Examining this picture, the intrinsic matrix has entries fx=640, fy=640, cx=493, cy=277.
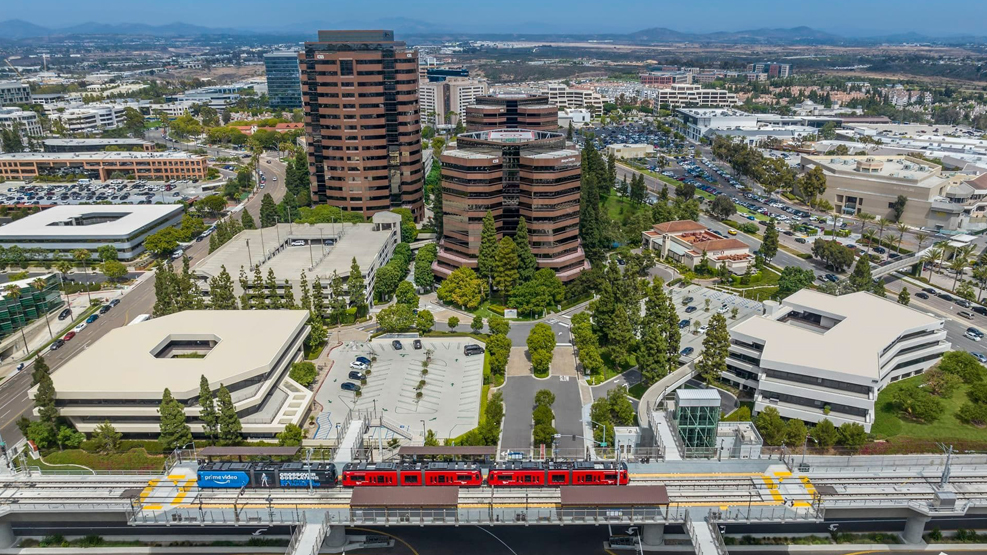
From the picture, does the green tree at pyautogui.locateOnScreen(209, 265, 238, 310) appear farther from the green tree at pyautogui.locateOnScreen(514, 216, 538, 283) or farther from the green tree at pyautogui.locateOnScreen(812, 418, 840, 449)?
the green tree at pyautogui.locateOnScreen(812, 418, 840, 449)

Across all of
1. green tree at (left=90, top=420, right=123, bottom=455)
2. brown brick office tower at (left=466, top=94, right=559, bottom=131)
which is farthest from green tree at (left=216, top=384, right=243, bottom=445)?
brown brick office tower at (left=466, top=94, right=559, bottom=131)

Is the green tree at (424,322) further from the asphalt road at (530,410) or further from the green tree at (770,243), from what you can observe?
the green tree at (770,243)

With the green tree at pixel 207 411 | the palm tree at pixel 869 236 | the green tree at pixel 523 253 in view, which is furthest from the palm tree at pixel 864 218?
the green tree at pixel 207 411

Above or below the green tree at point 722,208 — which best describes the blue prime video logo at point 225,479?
below

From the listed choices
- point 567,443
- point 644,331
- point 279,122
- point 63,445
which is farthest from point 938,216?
point 279,122

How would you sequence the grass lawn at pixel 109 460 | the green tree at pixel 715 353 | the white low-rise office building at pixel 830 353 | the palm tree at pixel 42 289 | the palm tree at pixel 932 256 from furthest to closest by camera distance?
the palm tree at pixel 932 256 < the palm tree at pixel 42 289 < the green tree at pixel 715 353 < the white low-rise office building at pixel 830 353 < the grass lawn at pixel 109 460

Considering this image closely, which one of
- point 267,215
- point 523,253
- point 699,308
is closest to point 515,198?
point 523,253

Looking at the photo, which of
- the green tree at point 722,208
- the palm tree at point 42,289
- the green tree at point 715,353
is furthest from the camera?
the green tree at point 722,208
